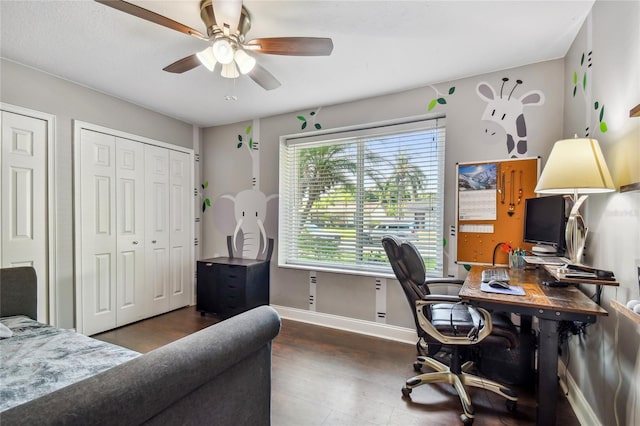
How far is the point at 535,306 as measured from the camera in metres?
1.38

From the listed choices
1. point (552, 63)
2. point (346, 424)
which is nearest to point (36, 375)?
point (346, 424)

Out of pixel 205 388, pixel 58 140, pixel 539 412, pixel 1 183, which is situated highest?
pixel 58 140

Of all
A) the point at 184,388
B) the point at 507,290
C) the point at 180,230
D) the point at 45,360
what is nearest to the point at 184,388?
the point at 184,388

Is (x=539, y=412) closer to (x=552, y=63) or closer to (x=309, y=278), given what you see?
(x=309, y=278)

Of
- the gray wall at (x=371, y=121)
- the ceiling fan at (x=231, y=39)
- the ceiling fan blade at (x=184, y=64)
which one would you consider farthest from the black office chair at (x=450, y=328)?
the ceiling fan blade at (x=184, y=64)

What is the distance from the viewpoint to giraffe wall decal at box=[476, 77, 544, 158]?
2.39 m

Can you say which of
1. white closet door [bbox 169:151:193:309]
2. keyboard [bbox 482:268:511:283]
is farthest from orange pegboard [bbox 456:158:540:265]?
white closet door [bbox 169:151:193:309]

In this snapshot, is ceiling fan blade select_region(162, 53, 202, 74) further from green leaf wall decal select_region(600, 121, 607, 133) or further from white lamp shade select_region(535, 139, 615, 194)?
green leaf wall decal select_region(600, 121, 607, 133)

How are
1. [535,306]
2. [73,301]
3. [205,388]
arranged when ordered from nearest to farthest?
[205,388], [535,306], [73,301]

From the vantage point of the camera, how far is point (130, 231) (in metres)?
3.22

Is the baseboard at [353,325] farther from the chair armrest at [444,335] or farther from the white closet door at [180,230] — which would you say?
the white closet door at [180,230]

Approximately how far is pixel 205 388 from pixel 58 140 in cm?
295

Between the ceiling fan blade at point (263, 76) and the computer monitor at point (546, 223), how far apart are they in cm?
205

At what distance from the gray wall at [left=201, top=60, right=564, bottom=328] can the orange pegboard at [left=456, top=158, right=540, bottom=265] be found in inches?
3.4
